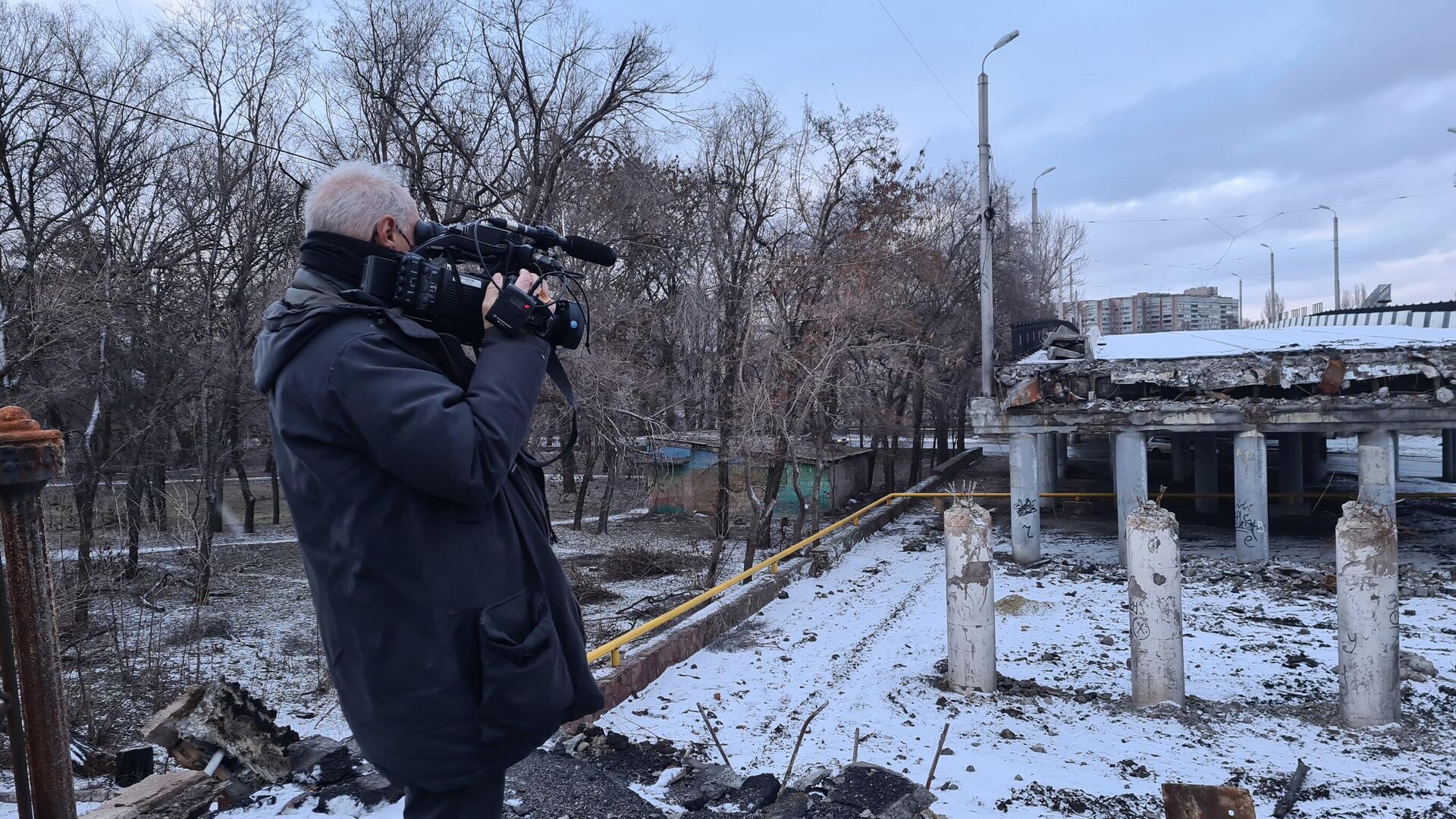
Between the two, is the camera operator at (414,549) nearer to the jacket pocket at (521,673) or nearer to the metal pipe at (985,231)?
the jacket pocket at (521,673)

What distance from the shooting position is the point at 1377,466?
512 inches

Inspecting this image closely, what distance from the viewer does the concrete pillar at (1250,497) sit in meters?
13.5

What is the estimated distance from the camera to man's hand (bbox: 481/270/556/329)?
1.87 metres

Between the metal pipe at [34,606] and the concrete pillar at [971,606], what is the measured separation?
6528 millimetres

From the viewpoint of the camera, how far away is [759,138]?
65.4 feet

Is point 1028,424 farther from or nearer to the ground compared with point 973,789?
farther from the ground

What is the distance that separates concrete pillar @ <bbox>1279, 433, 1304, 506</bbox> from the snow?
2.66 m

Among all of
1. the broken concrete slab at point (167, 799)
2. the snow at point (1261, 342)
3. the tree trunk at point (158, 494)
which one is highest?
the snow at point (1261, 342)

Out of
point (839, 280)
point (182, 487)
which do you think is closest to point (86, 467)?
point (182, 487)

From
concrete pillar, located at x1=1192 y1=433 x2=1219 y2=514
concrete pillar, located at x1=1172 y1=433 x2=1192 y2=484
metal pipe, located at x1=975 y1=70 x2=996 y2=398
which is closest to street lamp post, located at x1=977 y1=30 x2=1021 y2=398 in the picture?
metal pipe, located at x1=975 y1=70 x2=996 y2=398

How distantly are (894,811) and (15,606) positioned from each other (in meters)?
3.91

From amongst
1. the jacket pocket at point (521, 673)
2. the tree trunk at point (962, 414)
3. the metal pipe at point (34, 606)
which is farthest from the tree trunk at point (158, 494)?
→ the tree trunk at point (962, 414)

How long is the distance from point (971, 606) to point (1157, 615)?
1.50 metres

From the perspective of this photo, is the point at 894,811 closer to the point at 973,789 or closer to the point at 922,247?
the point at 973,789
